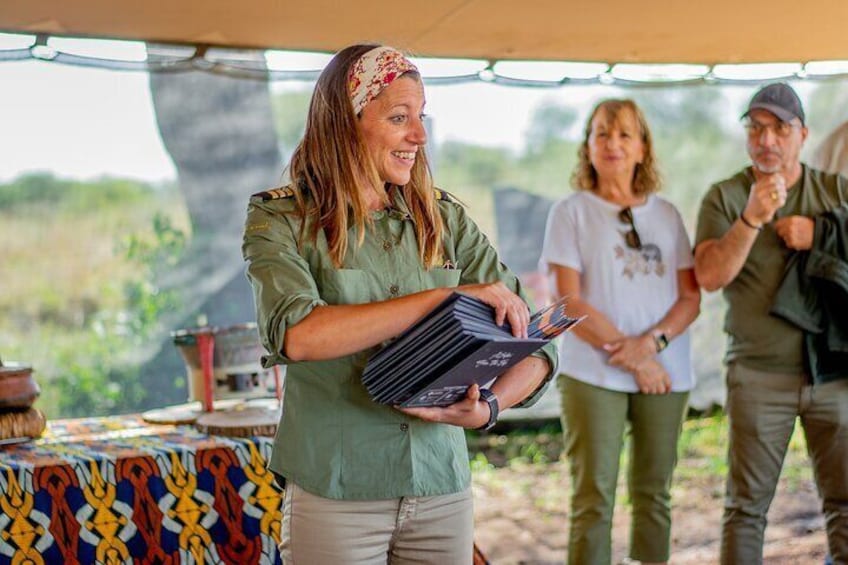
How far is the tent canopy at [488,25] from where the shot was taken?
3.54 meters

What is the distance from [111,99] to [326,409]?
3.64 m

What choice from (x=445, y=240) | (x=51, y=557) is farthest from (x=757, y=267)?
(x=51, y=557)

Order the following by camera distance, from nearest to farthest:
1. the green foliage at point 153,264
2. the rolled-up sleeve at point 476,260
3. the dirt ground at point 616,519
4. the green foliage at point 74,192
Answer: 1. the rolled-up sleeve at point 476,260
2. the dirt ground at point 616,519
3. the green foliage at point 74,192
4. the green foliage at point 153,264

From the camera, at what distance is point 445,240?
2.12 m

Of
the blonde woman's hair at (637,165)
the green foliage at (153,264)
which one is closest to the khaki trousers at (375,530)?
the blonde woman's hair at (637,165)

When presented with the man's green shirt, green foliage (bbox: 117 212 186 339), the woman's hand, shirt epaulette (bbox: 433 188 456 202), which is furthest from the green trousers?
green foliage (bbox: 117 212 186 339)

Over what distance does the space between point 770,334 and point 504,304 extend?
6.92ft

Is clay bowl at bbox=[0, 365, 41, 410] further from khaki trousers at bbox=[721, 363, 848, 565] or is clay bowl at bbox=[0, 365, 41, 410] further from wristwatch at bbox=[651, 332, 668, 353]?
khaki trousers at bbox=[721, 363, 848, 565]

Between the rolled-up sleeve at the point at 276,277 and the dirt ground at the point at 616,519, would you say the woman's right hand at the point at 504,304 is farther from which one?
the dirt ground at the point at 616,519

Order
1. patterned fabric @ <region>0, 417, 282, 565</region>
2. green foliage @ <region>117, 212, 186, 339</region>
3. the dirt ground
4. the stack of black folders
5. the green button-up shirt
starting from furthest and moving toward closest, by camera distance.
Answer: green foliage @ <region>117, 212, 186, 339</region>
the dirt ground
patterned fabric @ <region>0, 417, 282, 565</region>
the green button-up shirt
the stack of black folders

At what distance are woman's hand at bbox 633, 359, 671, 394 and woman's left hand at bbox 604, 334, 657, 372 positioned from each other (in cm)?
2

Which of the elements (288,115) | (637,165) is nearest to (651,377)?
(637,165)

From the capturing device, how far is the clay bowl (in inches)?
129

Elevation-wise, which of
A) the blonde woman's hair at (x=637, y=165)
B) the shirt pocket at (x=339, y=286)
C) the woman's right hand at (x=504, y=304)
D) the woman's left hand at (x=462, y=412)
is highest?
the blonde woman's hair at (x=637, y=165)
